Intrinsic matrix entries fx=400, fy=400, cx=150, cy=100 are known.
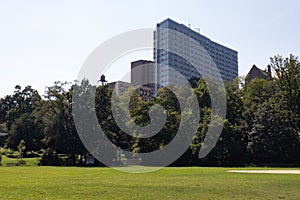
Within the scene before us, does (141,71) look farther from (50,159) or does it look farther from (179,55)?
(50,159)

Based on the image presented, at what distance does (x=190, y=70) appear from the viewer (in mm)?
67000

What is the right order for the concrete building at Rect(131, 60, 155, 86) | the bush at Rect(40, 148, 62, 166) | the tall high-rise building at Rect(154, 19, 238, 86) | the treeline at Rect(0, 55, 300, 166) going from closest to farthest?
the treeline at Rect(0, 55, 300, 166) < the tall high-rise building at Rect(154, 19, 238, 86) < the concrete building at Rect(131, 60, 155, 86) < the bush at Rect(40, 148, 62, 166)

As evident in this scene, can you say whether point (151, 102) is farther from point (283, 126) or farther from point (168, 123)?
point (283, 126)

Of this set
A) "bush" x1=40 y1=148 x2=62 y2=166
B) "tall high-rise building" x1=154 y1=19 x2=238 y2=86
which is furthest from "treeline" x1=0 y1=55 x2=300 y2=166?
"tall high-rise building" x1=154 y1=19 x2=238 y2=86

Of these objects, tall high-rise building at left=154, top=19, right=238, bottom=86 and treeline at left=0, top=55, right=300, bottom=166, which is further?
tall high-rise building at left=154, top=19, right=238, bottom=86

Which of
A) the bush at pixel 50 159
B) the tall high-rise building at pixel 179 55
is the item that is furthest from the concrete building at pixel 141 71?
the bush at pixel 50 159

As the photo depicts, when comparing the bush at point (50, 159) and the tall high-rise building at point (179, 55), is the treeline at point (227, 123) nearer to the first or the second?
the bush at point (50, 159)

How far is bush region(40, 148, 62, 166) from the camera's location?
60.3 meters

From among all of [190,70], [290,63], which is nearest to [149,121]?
[190,70]

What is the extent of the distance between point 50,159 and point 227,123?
A: 2730cm

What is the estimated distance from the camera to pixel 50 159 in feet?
199

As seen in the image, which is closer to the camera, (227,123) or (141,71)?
(227,123)

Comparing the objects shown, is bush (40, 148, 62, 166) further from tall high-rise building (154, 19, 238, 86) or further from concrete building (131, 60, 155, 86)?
tall high-rise building (154, 19, 238, 86)

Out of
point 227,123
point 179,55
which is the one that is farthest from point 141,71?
point 227,123
